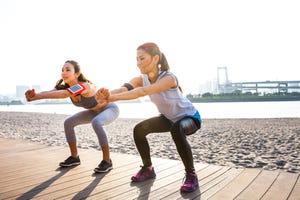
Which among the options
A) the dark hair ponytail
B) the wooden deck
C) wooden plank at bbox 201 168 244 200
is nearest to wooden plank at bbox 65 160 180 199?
the wooden deck

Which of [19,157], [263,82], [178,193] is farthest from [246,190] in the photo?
[263,82]

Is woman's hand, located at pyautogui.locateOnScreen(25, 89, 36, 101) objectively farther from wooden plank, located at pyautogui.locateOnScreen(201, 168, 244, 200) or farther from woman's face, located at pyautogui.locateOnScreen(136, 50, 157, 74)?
wooden plank, located at pyautogui.locateOnScreen(201, 168, 244, 200)

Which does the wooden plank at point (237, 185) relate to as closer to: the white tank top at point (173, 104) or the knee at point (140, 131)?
the white tank top at point (173, 104)

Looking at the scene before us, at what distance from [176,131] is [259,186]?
125 centimetres

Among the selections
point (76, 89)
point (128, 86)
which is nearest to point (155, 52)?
point (128, 86)

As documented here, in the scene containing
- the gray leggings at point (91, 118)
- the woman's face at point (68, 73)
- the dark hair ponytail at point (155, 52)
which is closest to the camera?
the dark hair ponytail at point (155, 52)

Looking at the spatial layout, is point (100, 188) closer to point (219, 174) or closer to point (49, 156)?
point (219, 174)

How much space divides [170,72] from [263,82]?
147 metres

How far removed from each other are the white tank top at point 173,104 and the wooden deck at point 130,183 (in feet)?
3.09

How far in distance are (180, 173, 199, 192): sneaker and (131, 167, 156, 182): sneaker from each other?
69 cm

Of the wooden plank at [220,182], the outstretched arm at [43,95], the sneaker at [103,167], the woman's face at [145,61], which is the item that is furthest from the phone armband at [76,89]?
the wooden plank at [220,182]

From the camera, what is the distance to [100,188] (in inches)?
134

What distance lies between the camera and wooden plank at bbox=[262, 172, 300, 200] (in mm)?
2973

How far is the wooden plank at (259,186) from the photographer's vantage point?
301 cm
